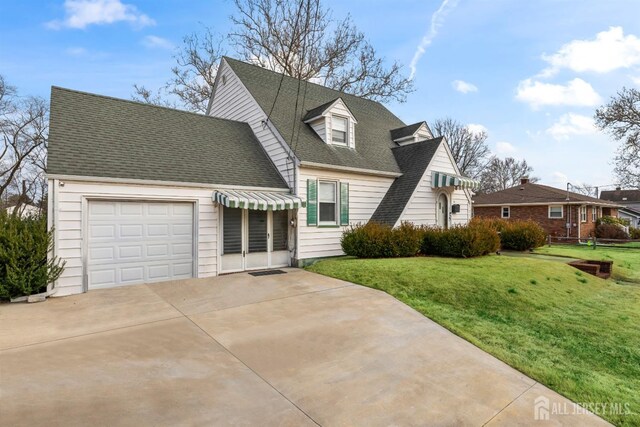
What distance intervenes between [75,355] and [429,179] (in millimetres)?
12161

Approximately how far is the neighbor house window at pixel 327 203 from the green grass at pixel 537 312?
5.88 ft

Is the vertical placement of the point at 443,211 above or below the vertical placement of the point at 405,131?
below

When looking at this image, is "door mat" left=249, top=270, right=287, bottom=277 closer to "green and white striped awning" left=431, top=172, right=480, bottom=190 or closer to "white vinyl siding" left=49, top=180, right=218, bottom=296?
"white vinyl siding" left=49, top=180, right=218, bottom=296

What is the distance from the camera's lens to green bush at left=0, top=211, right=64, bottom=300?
6488 millimetres

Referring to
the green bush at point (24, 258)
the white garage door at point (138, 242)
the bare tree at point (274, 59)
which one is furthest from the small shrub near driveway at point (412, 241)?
the bare tree at point (274, 59)

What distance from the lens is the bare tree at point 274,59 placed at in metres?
20.4

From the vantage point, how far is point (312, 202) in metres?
10.9

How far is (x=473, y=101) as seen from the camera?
17.5 m

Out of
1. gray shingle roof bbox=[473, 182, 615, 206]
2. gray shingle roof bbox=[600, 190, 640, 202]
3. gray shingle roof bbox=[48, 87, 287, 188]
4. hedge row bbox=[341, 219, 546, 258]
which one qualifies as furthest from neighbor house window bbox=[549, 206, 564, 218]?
gray shingle roof bbox=[600, 190, 640, 202]

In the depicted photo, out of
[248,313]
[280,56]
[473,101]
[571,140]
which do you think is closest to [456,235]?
[248,313]

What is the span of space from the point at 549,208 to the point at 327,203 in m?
22.6

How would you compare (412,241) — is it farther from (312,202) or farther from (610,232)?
(610,232)

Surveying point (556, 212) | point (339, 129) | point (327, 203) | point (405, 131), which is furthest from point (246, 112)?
point (556, 212)

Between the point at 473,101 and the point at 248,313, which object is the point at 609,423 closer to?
→ the point at 248,313
